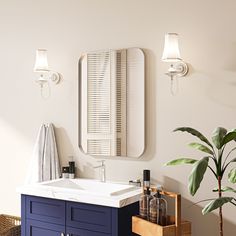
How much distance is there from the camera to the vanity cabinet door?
9.61ft

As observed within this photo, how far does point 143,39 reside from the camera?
10.3 feet

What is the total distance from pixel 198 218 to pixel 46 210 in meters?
1.01

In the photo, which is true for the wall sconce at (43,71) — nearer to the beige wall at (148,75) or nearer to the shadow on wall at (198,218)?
the beige wall at (148,75)

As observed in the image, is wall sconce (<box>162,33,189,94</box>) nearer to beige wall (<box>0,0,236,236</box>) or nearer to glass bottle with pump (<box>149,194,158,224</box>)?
beige wall (<box>0,0,236,236</box>)

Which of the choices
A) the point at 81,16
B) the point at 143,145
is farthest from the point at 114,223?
the point at 81,16

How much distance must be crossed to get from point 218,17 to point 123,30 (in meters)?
0.71

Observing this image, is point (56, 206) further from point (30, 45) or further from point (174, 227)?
point (30, 45)

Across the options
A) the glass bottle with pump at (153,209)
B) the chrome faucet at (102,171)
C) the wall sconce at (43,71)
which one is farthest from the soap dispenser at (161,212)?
the wall sconce at (43,71)

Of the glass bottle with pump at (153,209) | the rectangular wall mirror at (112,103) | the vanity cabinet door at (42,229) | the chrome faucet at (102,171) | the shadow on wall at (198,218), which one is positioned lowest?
the vanity cabinet door at (42,229)

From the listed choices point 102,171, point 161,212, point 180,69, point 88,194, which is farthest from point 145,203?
point 180,69

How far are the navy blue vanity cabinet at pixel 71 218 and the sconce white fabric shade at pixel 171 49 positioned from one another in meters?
0.96

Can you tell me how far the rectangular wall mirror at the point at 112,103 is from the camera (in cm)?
316

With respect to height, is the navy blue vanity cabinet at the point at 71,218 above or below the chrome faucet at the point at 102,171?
below

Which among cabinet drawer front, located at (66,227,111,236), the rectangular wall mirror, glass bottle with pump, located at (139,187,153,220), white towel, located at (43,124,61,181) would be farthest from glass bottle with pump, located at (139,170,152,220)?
white towel, located at (43,124,61,181)
